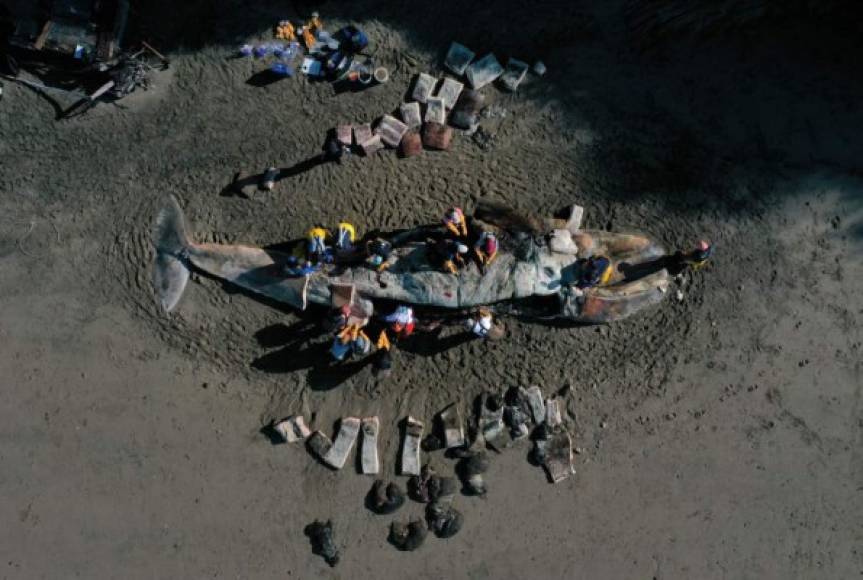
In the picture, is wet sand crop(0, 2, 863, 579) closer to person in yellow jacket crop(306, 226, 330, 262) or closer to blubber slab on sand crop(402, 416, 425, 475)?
blubber slab on sand crop(402, 416, 425, 475)

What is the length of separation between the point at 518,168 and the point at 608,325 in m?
3.07

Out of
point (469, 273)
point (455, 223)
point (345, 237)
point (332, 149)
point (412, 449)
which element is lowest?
point (412, 449)

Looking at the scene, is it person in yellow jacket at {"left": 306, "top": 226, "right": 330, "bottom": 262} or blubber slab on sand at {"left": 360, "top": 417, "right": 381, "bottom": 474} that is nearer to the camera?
person in yellow jacket at {"left": 306, "top": 226, "right": 330, "bottom": 262}

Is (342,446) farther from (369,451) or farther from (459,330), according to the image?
(459,330)

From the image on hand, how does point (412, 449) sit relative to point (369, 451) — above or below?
above

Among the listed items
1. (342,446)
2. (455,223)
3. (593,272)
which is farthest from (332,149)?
(342,446)

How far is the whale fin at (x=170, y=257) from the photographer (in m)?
10.6

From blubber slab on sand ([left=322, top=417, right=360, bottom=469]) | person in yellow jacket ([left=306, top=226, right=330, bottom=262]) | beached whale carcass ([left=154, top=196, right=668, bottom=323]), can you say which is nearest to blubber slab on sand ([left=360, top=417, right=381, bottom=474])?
blubber slab on sand ([left=322, top=417, right=360, bottom=469])

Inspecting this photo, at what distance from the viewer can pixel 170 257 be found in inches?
419

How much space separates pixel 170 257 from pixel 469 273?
500 cm

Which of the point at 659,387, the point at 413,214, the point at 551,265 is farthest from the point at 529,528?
the point at 413,214

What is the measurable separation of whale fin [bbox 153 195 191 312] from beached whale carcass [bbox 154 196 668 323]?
0.02 m

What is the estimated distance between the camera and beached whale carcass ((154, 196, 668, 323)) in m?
10.4

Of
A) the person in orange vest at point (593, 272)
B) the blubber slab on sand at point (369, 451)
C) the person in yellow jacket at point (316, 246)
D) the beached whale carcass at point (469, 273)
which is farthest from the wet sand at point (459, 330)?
the person in orange vest at point (593, 272)
